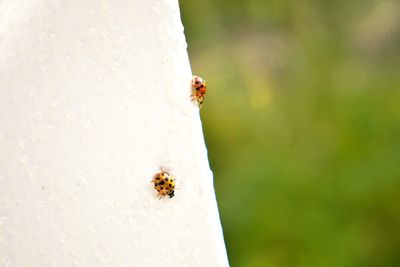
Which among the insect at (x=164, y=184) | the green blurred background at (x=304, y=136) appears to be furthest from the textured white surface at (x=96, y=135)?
the green blurred background at (x=304, y=136)

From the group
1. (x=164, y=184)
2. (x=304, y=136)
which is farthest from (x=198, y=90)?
(x=304, y=136)

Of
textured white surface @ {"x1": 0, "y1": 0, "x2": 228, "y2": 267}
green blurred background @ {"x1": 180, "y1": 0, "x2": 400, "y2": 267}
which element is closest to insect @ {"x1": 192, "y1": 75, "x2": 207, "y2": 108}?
textured white surface @ {"x1": 0, "y1": 0, "x2": 228, "y2": 267}

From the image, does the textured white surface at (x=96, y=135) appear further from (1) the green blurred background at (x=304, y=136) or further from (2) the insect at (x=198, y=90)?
(1) the green blurred background at (x=304, y=136)

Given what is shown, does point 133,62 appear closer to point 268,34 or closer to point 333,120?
point 333,120

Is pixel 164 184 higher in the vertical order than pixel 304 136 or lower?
lower

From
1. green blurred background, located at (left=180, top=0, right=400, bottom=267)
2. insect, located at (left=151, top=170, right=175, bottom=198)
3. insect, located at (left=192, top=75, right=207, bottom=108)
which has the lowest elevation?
insect, located at (left=151, top=170, right=175, bottom=198)

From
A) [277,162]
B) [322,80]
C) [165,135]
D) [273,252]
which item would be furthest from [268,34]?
[165,135]

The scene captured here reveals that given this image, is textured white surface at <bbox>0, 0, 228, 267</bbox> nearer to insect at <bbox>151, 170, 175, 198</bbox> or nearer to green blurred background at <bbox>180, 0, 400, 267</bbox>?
insect at <bbox>151, 170, 175, 198</bbox>

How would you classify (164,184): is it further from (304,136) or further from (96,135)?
(304,136)

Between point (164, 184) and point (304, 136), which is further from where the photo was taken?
point (304, 136)
